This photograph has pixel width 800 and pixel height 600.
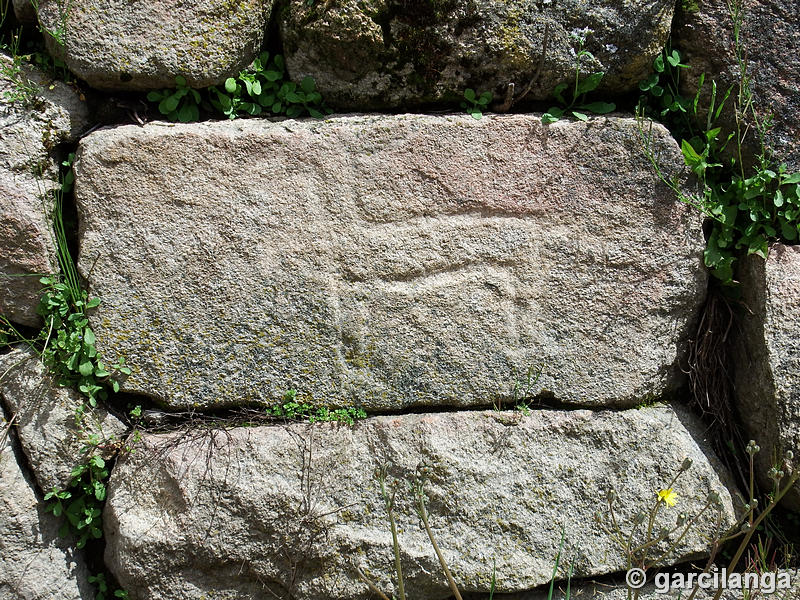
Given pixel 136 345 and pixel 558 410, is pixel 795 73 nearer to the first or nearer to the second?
pixel 558 410

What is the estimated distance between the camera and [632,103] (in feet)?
7.21

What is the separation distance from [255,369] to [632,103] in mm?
1486

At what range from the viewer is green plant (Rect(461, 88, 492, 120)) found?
6.82 feet

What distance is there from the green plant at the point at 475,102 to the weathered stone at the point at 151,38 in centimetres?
67

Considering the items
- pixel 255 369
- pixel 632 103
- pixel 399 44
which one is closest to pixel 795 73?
pixel 632 103

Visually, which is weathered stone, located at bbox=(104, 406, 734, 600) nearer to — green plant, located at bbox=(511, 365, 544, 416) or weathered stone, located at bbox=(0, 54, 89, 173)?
green plant, located at bbox=(511, 365, 544, 416)

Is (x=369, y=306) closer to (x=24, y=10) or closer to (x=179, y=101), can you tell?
(x=179, y=101)

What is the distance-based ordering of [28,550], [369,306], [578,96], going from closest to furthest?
[28,550]
[369,306]
[578,96]

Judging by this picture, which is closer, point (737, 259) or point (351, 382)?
point (351, 382)

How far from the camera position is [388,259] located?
203 cm

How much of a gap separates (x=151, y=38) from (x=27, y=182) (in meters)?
0.56

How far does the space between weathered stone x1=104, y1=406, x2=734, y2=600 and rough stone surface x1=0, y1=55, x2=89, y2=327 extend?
590 millimetres

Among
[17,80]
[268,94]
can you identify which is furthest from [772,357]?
[17,80]

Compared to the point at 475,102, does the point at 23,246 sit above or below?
below
